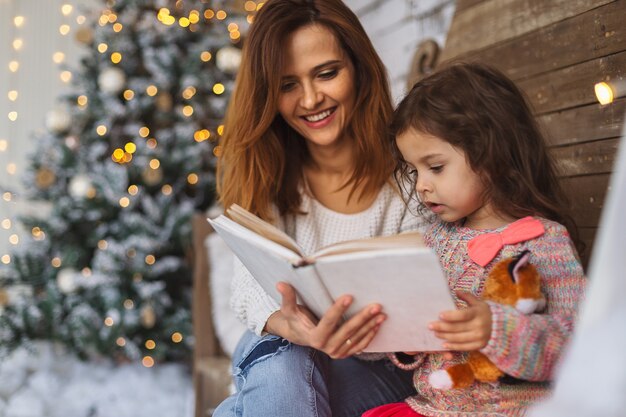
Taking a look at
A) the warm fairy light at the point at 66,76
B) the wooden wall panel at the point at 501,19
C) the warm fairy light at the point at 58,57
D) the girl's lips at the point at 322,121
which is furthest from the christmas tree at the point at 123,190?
the girl's lips at the point at 322,121

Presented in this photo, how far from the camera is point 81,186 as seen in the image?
3123mm

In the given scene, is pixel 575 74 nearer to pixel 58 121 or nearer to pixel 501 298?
pixel 501 298

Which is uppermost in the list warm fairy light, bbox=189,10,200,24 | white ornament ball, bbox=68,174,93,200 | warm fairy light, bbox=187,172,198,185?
warm fairy light, bbox=189,10,200,24

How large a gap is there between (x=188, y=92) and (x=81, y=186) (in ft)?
2.27

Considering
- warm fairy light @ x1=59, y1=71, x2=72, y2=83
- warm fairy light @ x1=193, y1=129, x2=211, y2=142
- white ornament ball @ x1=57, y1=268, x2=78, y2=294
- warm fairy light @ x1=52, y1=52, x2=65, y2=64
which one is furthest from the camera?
warm fairy light @ x1=52, y1=52, x2=65, y2=64

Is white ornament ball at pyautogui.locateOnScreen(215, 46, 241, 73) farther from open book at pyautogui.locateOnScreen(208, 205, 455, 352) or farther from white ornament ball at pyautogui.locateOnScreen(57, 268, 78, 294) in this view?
open book at pyautogui.locateOnScreen(208, 205, 455, 352)

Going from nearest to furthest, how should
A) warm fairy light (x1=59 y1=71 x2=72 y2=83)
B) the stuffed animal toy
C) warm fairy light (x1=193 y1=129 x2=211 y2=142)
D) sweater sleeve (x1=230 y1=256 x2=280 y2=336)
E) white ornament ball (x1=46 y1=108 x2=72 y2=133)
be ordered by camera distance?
the stuffed animal toy → sweater sleeve (x1=230 y1=256 x2=280 y2=336) → white ornament ball (x1=46 y1=108 x2=72 y2=133) → warm fairy light (x1=193 y1=129 x2=211 y2=142) → warm fairy light (x1=59 y1=71 x2=72 y2=83)

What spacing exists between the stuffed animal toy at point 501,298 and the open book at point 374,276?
7cm

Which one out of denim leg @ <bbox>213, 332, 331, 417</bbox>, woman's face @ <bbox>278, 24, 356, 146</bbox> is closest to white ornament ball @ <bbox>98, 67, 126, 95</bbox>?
woman's face @ <bbox>278, 24, 356, 146</bbox>

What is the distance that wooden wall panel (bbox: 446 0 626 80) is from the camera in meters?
1.44

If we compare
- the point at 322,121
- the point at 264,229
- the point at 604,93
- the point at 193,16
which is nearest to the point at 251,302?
the point at 264,229

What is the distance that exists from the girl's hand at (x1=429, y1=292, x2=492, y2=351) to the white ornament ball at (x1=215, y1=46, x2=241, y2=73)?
2552 millimetres

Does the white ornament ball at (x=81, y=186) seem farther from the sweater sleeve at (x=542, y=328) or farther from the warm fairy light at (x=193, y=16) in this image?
the sweater sleeve at (x=542, y=328)

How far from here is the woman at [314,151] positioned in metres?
1.41
